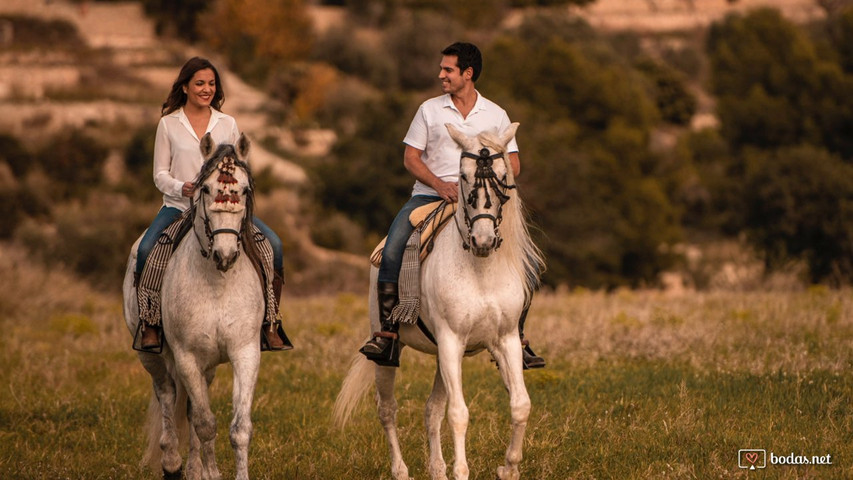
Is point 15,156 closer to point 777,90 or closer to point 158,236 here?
point 777,90

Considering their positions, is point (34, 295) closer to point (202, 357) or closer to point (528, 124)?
point (202, 357)

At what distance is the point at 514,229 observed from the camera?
8109mm

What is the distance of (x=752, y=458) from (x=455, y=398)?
2479 mm

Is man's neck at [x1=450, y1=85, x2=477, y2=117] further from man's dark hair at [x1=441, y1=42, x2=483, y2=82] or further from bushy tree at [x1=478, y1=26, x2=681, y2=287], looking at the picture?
bushy tree at [x1=478, y1=26, x2=681, y2=287]

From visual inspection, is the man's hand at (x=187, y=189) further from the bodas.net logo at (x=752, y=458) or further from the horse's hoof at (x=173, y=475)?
the bodas.net logo at (x=752, y=458)

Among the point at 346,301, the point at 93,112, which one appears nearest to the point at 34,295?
the point at 346,301

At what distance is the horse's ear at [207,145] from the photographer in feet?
25.6

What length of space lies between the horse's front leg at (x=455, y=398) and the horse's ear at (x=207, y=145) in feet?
7.21

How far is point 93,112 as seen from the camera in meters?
57.7

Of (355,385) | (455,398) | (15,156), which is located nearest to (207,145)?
(455,398)

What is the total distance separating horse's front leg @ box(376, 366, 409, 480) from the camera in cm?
898

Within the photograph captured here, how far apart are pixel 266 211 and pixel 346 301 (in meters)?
24.4

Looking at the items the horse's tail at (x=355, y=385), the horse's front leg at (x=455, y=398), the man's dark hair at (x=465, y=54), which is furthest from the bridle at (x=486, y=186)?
the horse's tail at (x=355, y=385)

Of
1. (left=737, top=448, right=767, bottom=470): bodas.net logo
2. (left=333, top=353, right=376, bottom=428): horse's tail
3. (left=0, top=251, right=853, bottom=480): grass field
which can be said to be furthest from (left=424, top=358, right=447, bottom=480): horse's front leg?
(left=737, top=448, right=767, bottom=470): bodas.net logo
